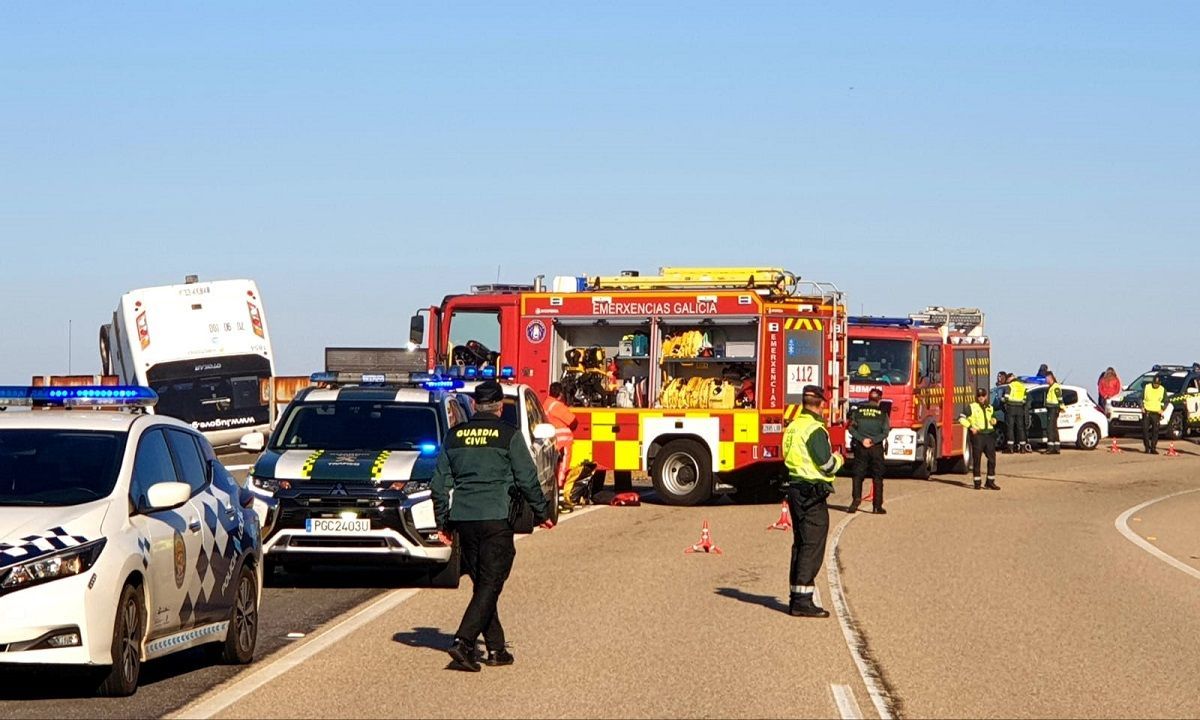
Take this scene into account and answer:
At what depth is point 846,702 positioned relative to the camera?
35.4ft

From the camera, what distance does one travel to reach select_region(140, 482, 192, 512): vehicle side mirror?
10.6 m

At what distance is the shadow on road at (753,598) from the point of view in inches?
620

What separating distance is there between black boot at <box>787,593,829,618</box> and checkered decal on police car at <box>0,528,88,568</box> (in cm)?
636

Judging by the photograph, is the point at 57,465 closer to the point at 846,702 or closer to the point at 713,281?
the point at 846,702

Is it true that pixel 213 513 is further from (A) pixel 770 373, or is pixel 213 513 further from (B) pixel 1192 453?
(B) pixel 1192 453

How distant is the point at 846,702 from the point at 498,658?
7.68ft

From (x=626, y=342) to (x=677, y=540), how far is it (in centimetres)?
665

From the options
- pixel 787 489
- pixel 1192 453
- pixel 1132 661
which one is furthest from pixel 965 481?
pixel 1132 661

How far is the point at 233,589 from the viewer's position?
12.1 metres

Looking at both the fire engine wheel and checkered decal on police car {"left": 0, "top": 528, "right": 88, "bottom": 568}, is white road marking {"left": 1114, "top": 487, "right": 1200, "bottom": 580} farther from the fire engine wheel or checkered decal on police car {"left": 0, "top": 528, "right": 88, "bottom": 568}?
checkered decal on police car {"left": 0, "top": 528, "right": 88, "bottom": 568}

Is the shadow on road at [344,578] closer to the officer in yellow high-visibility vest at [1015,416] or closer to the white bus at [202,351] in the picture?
the white bus at [202,351]

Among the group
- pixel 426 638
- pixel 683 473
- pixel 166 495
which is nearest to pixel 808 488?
pixel 426 638

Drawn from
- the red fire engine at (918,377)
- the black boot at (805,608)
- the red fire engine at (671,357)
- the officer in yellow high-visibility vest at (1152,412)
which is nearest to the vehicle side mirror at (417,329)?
the red fire engine at (671,357)

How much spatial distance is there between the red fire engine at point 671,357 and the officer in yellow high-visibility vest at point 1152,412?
17122mm
